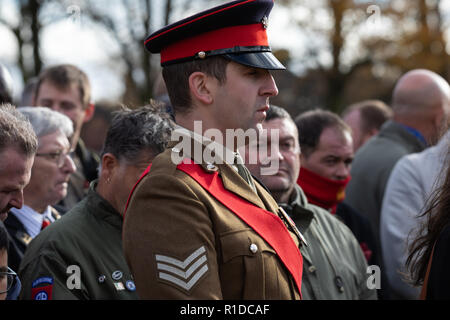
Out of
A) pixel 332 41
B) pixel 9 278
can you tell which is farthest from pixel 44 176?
pixel 332 41

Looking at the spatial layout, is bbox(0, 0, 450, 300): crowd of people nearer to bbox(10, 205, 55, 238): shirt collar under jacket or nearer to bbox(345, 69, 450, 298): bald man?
bbox(10, 205, 55, 238): shirt collar under jacket

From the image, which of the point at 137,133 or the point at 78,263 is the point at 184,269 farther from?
the point at 137,133

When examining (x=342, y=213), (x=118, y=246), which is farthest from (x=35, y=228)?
(x=342, y=213)

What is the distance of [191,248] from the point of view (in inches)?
75.0

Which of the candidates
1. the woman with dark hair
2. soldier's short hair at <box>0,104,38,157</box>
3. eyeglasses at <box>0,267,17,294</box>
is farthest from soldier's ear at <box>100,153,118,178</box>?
the woman with dark hair

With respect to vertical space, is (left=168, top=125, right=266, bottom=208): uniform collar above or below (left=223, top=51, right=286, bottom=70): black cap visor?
below

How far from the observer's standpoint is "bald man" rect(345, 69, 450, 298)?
16.8 ft

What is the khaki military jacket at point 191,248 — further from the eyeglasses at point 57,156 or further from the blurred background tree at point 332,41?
the blurred background tree at point 332,41

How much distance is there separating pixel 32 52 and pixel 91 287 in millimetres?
11527

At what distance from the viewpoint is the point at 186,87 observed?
88.7 inches

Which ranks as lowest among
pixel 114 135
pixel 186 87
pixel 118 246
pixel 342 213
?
pixel 342 213

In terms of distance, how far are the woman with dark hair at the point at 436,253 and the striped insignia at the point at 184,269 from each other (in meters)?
0.88

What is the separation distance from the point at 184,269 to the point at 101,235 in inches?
43.5
